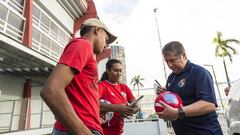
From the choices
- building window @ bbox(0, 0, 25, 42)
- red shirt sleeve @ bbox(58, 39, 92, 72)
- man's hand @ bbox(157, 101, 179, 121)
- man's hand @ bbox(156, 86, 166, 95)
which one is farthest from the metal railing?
red shirt sleeve @ bbox(58, 39, 92, 72)

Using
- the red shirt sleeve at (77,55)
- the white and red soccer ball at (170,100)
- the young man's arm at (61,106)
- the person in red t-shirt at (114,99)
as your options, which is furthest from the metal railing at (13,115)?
the young man's arm at (61,106)

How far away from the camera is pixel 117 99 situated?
3248mm

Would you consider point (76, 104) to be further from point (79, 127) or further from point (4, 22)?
point (4, 22)

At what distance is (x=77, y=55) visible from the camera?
1.47m

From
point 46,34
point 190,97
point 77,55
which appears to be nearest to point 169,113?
point 190,97

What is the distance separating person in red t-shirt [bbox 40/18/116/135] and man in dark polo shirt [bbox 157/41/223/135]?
0.89 meters

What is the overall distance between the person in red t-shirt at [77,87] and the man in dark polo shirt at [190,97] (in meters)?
0.89

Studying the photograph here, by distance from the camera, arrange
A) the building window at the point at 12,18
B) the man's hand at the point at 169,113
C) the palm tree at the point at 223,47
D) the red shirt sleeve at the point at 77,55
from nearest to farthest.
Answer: the red shirt sleeve at the point at 77,55 < the man's hand at the point at 169,113 < the building window at the point at 12,18 < the palm tree at the point at 223,47

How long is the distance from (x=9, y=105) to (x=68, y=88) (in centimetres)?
1048

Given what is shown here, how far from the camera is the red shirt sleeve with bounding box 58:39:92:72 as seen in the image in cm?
144

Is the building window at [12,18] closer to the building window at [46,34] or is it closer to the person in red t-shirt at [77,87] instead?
the building window at [46,34]

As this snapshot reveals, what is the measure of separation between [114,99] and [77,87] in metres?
1.67

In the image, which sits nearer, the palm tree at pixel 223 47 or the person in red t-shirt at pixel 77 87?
the person in red t-shirt at pixel 77 87

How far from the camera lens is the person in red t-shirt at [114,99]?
118 inches
